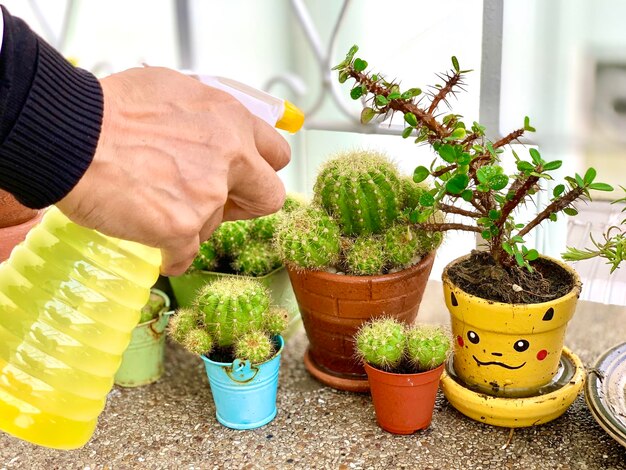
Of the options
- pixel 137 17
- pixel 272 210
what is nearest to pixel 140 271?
pixel 272 210

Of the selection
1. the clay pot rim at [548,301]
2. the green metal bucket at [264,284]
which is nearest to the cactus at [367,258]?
the clay pot rim at [548,301]

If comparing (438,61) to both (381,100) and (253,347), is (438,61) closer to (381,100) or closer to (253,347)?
(381,100)

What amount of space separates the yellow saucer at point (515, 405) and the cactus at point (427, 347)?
83mm

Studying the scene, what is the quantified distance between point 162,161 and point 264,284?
2.31 feet

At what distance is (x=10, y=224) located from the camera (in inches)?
44.0

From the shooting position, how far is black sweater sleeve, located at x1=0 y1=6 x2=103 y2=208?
23.1 inches

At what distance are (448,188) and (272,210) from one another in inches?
10.8

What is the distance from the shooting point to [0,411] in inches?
31.7

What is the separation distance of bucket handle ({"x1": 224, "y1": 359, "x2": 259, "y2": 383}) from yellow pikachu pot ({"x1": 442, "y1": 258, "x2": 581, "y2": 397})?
34 cm

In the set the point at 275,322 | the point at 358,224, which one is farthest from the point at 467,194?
the point at 275,322

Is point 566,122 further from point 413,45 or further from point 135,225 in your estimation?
point 135,225

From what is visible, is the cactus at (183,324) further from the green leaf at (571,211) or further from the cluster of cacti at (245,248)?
the green leaf at (571,211)

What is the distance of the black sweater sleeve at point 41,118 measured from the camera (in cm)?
59

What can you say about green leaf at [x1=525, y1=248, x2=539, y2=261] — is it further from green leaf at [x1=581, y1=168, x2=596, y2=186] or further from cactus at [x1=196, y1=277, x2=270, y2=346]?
cactus at [x1=196, y1=277, x2=270, y2=346]
